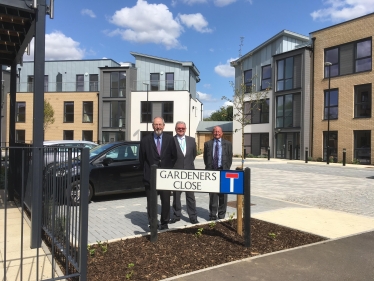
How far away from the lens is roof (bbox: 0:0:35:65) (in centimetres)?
435

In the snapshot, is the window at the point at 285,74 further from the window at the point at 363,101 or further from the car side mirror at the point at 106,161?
the car side mirror at the point at 106,161

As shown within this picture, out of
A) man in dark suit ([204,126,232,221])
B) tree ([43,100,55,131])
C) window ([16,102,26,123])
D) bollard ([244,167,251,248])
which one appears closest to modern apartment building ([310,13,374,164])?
man in dark suit ([204,126,232,221])

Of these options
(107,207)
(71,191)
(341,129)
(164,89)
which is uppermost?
(164,89)

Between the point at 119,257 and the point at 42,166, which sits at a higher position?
the point at 42,166

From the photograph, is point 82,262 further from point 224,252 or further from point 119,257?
point 224,252

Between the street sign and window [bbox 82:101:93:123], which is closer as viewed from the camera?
the street sign

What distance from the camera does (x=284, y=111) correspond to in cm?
2975

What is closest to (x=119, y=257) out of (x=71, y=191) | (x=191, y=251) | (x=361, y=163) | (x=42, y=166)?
(x=191, y=251)

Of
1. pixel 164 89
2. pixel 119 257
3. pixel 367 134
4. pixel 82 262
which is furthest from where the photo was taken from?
pixel 164 89

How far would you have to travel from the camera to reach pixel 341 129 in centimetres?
2495

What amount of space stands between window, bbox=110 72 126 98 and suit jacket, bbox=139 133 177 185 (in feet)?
105

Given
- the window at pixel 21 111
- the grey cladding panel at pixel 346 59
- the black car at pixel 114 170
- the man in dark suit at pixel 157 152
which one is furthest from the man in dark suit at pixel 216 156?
the window at pixel 21 111

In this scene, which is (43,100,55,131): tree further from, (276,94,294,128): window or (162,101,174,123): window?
(276,94,294,128): window

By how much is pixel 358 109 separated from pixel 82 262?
25.4 meters
